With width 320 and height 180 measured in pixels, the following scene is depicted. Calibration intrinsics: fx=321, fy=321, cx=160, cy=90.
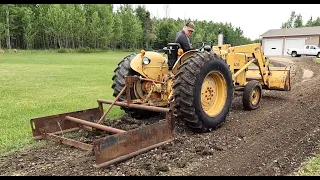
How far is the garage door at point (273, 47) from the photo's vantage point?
56956 mm

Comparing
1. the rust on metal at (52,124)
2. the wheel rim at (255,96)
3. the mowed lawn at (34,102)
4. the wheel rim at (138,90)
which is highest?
the wheel rim at (138,90)

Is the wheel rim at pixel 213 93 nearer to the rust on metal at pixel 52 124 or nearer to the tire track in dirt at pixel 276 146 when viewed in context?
the tire track in dirt at pixel 276 146

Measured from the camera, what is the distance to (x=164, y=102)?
6.19 metres

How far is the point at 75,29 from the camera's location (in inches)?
2251

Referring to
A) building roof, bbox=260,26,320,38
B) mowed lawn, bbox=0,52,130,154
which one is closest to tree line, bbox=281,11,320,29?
building roof, bbox=260,26,320,38

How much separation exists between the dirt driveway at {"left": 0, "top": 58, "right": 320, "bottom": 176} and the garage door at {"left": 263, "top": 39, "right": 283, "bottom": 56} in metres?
53.9

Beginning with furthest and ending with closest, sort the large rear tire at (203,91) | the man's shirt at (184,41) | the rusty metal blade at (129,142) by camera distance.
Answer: the man's shirt at (184,41), the large rear tire at (203,91), the rusty metal blade at (129,142)

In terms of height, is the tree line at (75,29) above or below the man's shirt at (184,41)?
above

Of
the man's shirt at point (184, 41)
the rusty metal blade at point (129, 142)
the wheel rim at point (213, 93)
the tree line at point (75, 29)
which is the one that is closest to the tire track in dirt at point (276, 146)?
the wheel rim at point (213, 93)

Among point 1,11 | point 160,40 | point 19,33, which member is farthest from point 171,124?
point 160,40

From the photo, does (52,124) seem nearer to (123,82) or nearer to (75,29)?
(123,82)

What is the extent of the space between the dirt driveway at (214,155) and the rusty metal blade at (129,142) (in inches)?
3.9

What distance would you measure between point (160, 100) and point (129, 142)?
6.55 ft

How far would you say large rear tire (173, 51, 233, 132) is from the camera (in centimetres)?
535
